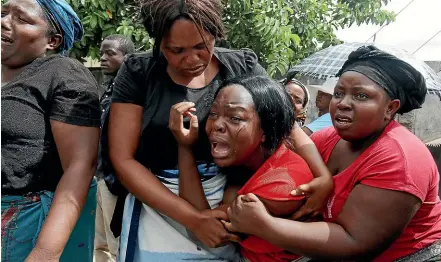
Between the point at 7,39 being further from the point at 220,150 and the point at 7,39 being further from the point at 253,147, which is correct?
the point at 253,147

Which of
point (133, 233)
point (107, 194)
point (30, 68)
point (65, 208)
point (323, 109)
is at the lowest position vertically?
point (107, 194)

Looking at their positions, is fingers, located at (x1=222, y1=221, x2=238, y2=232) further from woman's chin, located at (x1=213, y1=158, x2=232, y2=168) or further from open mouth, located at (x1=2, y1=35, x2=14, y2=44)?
open mouth, located at (x1=2, y1=35, x2=14, y2=44)

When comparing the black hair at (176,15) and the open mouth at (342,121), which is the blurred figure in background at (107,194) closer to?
the black hair at (176,15)

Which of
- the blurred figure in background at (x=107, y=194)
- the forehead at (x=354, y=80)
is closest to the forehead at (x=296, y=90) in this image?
the blurred figure in background at (x=107, y=194)

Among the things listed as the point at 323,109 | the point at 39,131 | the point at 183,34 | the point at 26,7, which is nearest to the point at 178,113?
the point at 183,34

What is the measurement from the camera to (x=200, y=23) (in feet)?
6.33

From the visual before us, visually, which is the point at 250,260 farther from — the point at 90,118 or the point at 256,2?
the point at 256,2

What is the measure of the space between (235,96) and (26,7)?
0.88 m

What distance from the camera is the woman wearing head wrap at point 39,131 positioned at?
74.6 inches

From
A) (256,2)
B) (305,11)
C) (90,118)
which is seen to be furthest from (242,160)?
(305,11)

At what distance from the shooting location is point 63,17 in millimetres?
2117

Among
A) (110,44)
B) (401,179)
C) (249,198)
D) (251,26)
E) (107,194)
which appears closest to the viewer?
(401,179)

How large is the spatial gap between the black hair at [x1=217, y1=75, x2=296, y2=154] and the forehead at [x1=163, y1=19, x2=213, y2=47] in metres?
0.20

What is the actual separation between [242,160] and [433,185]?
2.23ft
